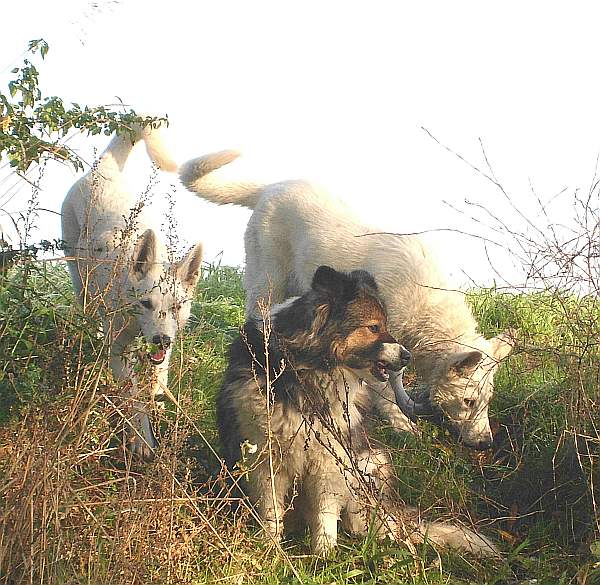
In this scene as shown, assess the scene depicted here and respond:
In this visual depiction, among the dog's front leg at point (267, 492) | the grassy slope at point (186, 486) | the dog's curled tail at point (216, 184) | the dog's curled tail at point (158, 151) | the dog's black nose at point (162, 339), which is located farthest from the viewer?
the dog's curled tail at point (216, 184)

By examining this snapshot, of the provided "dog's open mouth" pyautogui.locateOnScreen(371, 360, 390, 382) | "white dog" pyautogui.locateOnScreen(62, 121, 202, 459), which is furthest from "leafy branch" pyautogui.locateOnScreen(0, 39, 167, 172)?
"dog's open mouth" pyautogui.locateOnScreen(371, 360, 390, 382)

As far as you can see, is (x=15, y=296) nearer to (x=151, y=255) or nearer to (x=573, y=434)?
(x=151, y=255)

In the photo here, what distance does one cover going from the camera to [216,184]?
26.3 feet

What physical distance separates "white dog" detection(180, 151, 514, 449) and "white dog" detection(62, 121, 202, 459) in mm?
629

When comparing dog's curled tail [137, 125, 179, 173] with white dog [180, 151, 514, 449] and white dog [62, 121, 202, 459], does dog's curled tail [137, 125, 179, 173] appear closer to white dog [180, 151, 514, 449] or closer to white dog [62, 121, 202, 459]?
white dog [62, 121, 202, 459]

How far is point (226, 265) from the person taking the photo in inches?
426

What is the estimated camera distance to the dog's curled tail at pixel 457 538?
4.84 meters

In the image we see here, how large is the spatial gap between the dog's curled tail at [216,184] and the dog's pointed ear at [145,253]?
5.68ft

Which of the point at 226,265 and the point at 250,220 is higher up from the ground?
the point at 250,220

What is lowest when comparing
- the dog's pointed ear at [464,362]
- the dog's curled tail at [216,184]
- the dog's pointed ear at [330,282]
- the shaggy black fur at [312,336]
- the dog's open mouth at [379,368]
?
the dog's pointed ear at [464,362]

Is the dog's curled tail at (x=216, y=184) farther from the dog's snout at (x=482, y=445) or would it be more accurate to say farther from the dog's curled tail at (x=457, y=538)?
the dog's curled tail at (x=457, y=538)

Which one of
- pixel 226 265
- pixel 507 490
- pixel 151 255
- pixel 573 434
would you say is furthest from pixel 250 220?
pixel 573 434

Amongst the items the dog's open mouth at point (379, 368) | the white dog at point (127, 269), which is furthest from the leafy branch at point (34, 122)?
the dog's open mouth at point (379, 368)

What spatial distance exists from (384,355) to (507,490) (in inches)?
58.6
